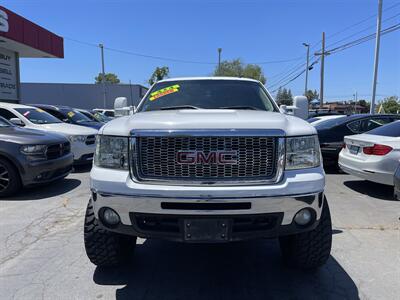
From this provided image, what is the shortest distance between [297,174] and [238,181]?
47cm

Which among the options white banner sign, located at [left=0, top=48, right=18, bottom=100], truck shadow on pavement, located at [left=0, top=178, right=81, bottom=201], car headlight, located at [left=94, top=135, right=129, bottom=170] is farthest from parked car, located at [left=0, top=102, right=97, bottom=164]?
white banner sign, located at [left=0, top=48, right=18, bottom=100]

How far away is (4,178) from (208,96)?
426 cm

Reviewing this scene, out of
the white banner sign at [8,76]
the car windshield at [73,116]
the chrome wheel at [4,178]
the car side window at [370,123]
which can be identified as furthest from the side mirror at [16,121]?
the white banner sign at [8,76]

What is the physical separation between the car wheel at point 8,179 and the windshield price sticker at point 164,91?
3366 mm

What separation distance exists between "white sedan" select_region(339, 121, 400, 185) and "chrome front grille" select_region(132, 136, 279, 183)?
15.8 ft

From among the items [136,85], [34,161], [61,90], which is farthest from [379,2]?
[61,90]

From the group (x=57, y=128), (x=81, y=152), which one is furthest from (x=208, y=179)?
(x=57, y=128)

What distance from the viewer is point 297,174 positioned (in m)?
3.21

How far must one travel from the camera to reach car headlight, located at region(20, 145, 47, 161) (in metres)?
A: 7.03

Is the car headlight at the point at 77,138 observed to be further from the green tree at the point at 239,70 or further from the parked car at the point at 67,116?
the green tree at the point at 239,70

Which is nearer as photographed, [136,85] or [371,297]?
[371,297]

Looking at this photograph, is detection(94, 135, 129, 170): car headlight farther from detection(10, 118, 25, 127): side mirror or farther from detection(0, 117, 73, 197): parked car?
detection(10, 118, 25, 127): side mirror

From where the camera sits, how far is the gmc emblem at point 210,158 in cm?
317

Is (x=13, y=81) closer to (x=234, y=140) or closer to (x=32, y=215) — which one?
(x=32, y=215)
